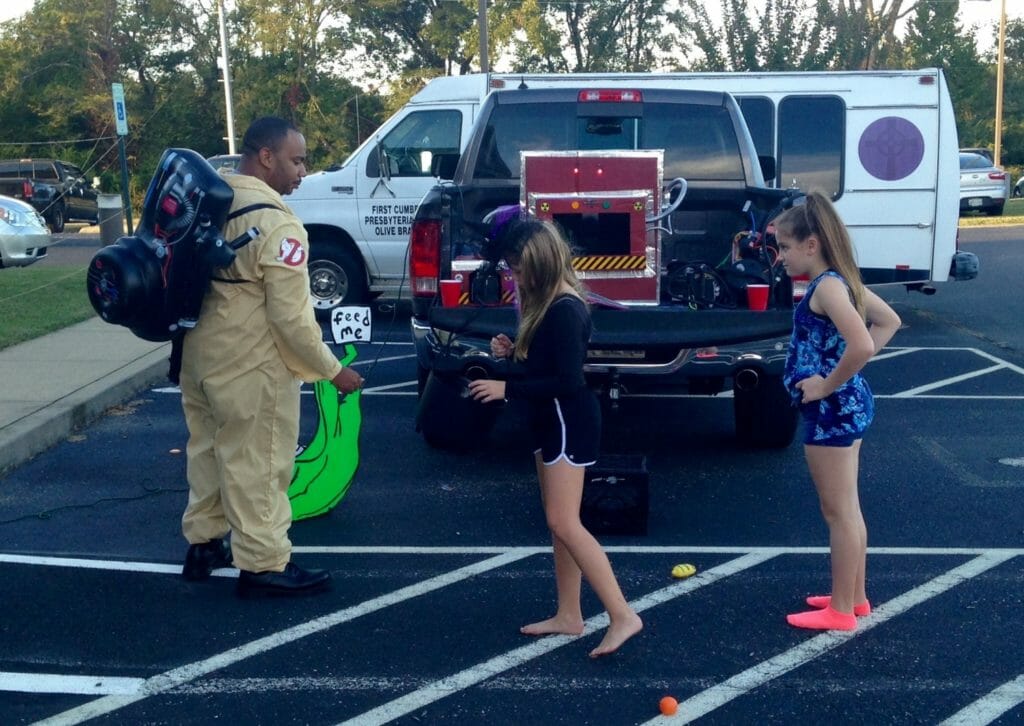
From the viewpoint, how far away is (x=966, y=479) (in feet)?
22.4

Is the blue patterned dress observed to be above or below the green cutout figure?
above

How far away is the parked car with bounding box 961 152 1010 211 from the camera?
1193 inches

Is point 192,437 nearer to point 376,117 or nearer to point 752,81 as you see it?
point 752,81

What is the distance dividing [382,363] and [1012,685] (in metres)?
7.16

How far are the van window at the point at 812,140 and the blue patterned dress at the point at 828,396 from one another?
821 cm

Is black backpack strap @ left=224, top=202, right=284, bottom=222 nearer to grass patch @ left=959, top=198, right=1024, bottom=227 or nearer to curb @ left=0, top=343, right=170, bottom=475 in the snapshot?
curb @ left=0, top=343, right=170, bottom=475

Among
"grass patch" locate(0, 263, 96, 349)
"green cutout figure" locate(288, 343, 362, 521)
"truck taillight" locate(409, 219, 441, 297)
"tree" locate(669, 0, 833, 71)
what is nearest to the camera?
"green cutout figure" locate(288, 343, 362, 521)

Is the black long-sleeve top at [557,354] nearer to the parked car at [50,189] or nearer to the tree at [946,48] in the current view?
the parked car at [50,189]

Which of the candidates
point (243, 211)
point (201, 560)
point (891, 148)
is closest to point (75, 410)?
point (201, 560)

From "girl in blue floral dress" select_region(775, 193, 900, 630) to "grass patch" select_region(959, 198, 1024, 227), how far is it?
24.2 m

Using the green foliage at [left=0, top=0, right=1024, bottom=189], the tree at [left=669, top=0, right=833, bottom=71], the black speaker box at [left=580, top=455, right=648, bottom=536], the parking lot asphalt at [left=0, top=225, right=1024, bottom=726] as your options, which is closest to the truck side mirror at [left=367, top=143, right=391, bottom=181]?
the parking lot asphalt at [left=0, top=225, right=1024, bottom=726]

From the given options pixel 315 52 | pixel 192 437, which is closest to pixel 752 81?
pixel 192 437

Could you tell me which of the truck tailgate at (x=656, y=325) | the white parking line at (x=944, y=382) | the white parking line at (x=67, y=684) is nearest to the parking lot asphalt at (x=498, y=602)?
the white parking line at (x=67, y=684)

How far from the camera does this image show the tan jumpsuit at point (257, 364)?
482 centimetres
